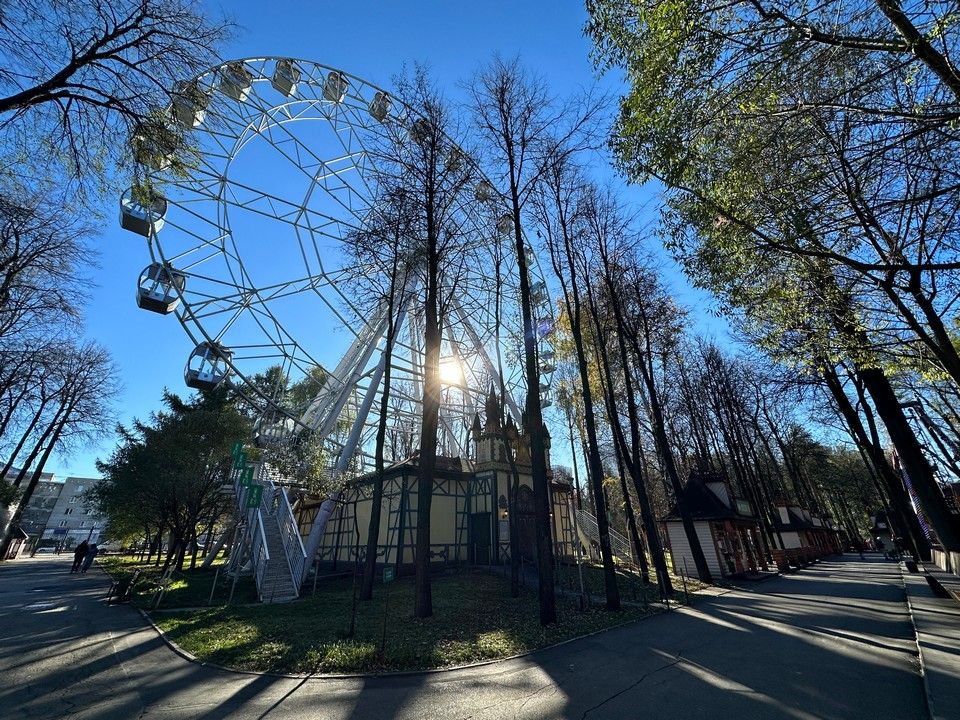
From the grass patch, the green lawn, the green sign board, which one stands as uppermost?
the green sign board

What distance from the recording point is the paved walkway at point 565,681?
5.46 metres

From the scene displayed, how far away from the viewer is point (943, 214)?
26.3 ft

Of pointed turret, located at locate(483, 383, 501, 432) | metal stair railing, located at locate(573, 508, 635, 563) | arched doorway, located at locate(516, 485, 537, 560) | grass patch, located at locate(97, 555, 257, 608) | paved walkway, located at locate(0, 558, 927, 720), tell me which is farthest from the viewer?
pointed turret, located at locate(483, 383, 501, 432)

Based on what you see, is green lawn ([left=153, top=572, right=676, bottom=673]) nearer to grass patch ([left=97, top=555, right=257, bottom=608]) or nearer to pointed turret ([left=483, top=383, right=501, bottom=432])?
grass patch ([left=97, top=555, right=257, bottom=608])

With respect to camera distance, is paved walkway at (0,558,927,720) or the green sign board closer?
paved walkway at (0,558,927,720)

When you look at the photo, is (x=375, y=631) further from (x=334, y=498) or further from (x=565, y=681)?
(x=334, y=498)

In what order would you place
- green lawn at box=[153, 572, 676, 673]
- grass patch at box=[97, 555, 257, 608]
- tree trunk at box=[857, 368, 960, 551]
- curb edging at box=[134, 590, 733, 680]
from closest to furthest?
1. curb edging at box=[134, 590, 733, 680]
2. green lawn at box=[153, 572, 676, 673]
3. tree trunk at box=[857, 368, 960, 551]
4. grass patch at box=[97, 555, 257, 608]

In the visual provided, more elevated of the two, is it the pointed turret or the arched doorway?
the pointed turret

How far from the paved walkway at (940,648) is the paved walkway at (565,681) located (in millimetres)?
254

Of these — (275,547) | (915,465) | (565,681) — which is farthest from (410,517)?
Result: (915,465)

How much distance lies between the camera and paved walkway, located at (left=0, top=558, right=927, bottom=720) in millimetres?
5457

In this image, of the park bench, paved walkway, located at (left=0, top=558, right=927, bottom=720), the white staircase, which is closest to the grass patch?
the park bench

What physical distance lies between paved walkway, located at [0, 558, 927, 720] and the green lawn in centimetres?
55

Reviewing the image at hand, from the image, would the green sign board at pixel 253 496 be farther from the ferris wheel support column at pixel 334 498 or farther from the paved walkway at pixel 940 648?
the paved walkway at pixel 940 648
